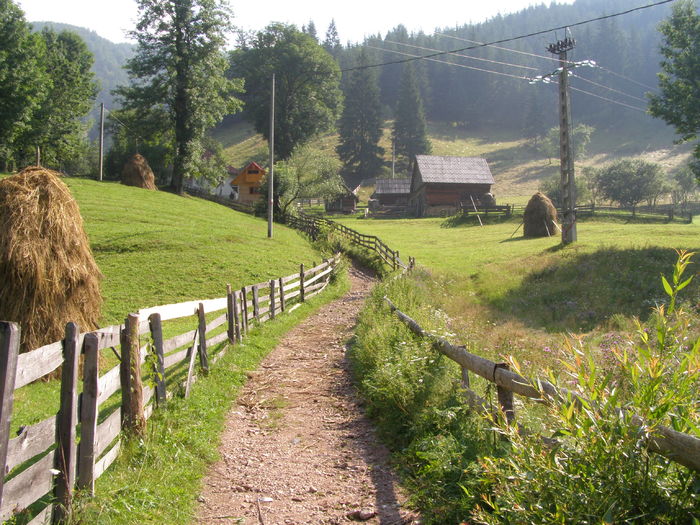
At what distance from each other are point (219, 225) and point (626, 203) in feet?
167

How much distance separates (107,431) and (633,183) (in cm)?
7057

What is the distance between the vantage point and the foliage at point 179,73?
49.2m

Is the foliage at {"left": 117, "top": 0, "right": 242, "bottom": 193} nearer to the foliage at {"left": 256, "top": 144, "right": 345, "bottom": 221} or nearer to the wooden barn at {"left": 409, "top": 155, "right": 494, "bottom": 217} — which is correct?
the foliage at {"left": 256, "top": 144, "right": 345, "bottom": 221}

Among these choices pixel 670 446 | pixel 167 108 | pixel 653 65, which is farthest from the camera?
pixel 653 65

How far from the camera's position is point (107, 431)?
527 cm

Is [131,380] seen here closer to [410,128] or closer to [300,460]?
[300,460]

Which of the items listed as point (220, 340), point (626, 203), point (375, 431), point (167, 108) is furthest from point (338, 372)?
point (626, 203)

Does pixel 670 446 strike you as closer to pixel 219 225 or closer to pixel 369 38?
pixel 219 225

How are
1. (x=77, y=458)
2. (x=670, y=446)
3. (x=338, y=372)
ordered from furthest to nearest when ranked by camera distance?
(x=338, y=372) < (x=77, y=458) < (x=670, y=446)

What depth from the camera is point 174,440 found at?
20.5ft

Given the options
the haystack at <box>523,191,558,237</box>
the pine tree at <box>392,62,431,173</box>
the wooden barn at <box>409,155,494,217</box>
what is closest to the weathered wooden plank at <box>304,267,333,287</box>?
the haystack at <box>523,191,558,237</box>

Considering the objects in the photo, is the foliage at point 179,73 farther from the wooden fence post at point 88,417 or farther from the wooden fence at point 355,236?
the wooden fence post at point 88,417

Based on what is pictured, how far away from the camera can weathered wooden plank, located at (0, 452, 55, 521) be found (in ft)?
11.9

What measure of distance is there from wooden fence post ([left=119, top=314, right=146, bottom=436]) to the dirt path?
3.21 feet
